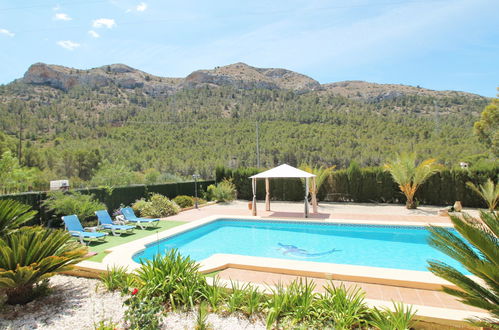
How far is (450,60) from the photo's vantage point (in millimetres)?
17250

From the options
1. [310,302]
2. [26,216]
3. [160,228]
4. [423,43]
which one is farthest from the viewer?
[423,43]

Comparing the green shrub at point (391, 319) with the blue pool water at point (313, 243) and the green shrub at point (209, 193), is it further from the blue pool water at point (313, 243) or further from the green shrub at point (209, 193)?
the green shrub at point (209, 193)

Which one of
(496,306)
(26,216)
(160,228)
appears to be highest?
(26,216)

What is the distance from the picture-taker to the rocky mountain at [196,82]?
55.0 meters

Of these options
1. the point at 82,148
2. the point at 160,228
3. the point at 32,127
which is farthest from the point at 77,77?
the point at 160,228

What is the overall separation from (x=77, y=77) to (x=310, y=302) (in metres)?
67.1

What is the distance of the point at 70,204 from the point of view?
30.5ft

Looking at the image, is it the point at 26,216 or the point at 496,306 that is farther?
the point at 26,216

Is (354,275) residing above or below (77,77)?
below

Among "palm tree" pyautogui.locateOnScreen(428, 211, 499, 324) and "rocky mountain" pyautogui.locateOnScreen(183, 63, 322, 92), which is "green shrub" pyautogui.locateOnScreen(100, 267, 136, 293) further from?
"rocky mountain" pyautogui.locateOnScreen(183, 63, 322, 92)

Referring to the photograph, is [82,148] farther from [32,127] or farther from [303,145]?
[303,145]

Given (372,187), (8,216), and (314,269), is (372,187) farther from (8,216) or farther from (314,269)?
(8,216)

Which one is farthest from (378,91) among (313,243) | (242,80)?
(313,243)

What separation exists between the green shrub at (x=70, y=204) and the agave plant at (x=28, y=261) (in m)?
5.36
